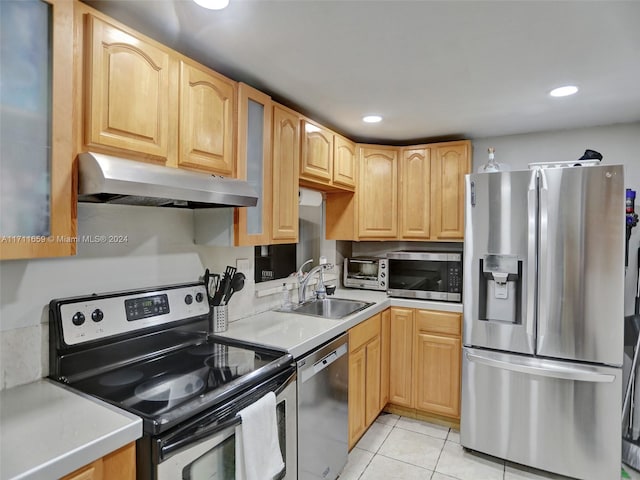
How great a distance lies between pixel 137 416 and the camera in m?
1.08

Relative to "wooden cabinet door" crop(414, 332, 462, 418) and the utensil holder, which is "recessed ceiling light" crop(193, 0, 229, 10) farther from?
"wooden cabinet door" crop(414, 332, 462, 418)

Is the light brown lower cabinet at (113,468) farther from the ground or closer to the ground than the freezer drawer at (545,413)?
farther from the ground

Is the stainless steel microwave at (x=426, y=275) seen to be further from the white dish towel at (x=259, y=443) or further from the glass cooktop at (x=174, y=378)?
the white dish towel at (x=259, y=443)

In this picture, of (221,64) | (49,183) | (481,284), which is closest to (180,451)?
(49,183)

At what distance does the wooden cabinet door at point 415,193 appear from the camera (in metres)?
3.06

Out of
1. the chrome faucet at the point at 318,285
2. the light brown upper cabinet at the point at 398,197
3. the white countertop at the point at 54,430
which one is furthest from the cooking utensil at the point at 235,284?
the light brown upper cabinet at the point at 398,197

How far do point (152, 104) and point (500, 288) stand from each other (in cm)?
219

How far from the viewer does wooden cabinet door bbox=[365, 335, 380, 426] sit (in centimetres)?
253

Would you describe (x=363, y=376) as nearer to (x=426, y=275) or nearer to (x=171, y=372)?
(x=426, y=275)

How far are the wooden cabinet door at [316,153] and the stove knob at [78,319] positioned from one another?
144 centimetres

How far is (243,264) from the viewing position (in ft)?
7.31

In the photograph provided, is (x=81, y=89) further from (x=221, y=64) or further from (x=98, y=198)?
(x=221, y=64)

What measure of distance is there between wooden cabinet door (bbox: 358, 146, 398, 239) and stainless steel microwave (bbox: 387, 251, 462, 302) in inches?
11.5

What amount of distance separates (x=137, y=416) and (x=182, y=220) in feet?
3.35
